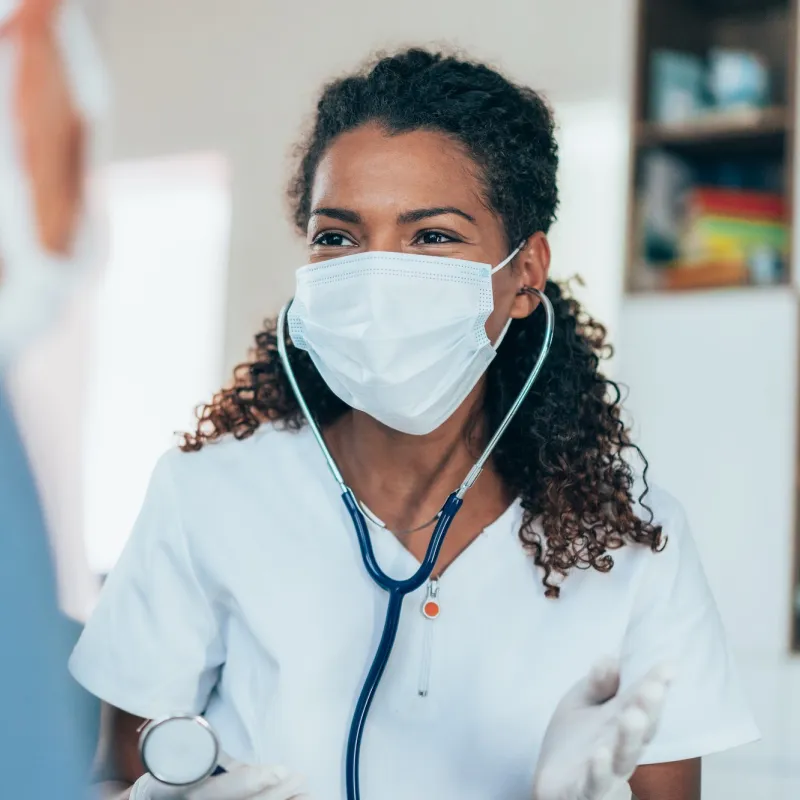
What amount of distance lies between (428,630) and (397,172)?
1.57 feet

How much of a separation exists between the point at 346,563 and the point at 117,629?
0.25 m

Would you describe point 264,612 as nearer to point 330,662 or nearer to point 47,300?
point 330,662

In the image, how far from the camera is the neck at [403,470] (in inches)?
51.1

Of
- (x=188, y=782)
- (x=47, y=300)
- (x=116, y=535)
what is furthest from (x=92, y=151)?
(x=188, y=782)

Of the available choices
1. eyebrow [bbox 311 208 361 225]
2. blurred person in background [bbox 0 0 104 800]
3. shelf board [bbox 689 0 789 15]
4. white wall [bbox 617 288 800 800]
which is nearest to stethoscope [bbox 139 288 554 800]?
eyebrow [bbox 311 208 361 225]

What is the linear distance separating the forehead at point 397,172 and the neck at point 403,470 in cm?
25

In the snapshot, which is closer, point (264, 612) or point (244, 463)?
point (264, 612)

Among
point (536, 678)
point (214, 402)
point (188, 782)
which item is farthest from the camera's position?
point (214, 402)

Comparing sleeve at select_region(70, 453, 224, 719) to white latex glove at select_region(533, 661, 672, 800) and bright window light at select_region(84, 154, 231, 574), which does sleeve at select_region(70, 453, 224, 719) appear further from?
bright window light at select_region(84, 154, 231, 574)

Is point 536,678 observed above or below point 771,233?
below

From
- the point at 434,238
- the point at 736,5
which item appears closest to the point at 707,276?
the point at 736,5

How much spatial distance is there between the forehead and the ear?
98mm

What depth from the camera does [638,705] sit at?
86cm

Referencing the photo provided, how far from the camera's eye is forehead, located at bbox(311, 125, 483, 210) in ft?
4.02
